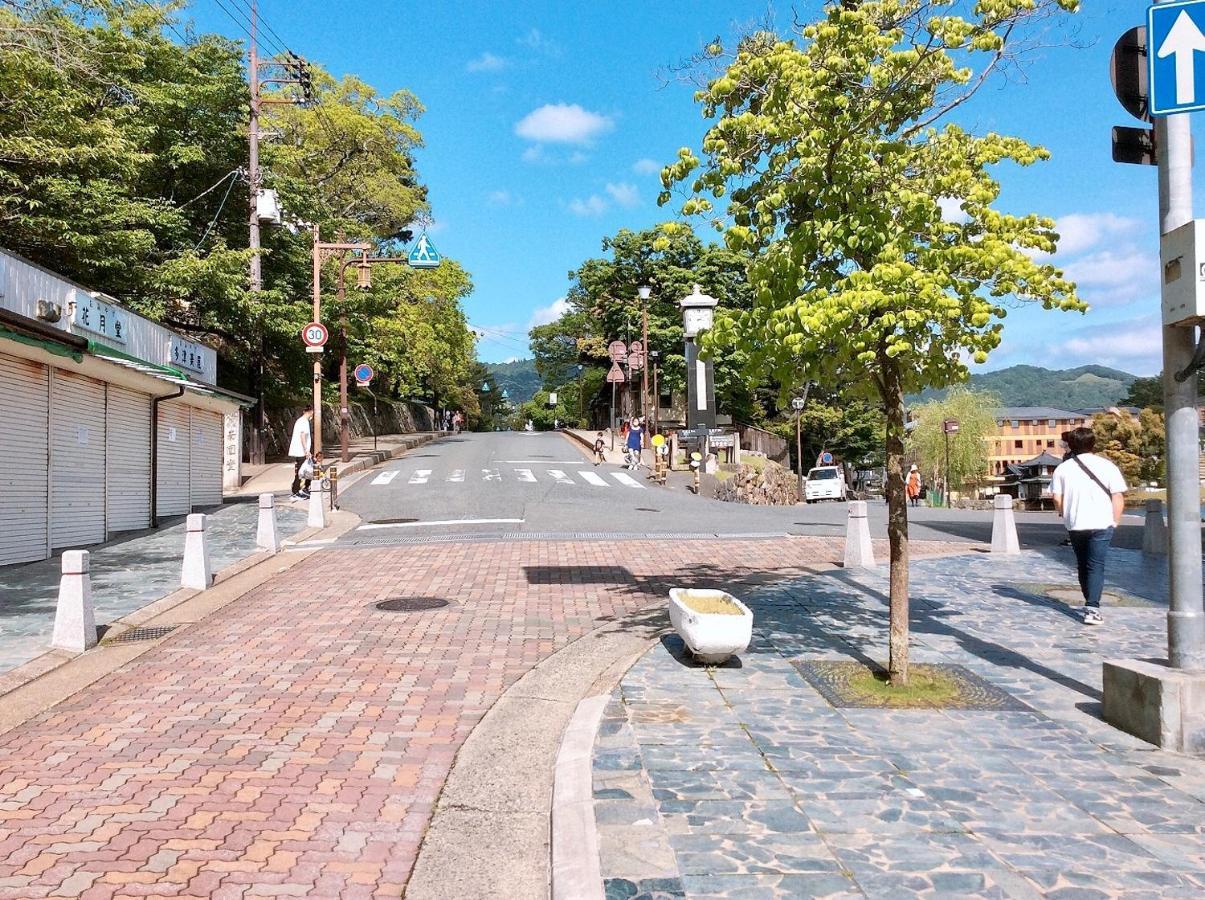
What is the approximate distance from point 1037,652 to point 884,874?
4417 millimetres

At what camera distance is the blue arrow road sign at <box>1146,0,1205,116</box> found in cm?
460

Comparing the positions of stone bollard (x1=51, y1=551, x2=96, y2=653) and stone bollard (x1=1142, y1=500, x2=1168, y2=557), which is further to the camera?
stone bollard (x1=1142, y1=500, x2=1168, y2=557)

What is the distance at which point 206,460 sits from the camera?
70.7 feet

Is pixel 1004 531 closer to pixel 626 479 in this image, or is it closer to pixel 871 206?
pixel 871 206

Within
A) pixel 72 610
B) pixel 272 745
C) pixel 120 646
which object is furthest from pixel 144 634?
pixel 272 745

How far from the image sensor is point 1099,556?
7.92 metres

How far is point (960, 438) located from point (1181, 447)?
68431mm

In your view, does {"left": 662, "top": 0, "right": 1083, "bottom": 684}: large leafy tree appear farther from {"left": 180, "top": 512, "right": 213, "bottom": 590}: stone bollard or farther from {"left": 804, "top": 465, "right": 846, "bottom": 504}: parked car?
{"left": 804, "top": 465, "right": 846, "bottom": 504}: parked car

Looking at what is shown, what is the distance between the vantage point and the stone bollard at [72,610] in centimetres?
735

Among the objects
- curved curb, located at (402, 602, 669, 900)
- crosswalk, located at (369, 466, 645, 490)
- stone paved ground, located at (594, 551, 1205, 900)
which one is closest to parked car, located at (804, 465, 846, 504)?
crosswalk, located at (369, 466, 645, 490)

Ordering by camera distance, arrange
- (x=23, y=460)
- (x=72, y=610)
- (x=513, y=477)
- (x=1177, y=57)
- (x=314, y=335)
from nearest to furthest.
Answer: (x=1177, y=57) < (x=72, y=610) < (x=23, y=460) < (x=314, y=335) < (x=513, y=477)

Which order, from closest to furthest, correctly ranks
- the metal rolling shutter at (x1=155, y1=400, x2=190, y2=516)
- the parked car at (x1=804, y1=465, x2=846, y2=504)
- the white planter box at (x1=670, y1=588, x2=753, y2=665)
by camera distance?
the white planter box at (x1=670, y1=588, x2=753, y2=665) → the metal rolling shutter at (x1=155, y1=400, x2=190, y2=516) → the parked car at (x1=804, y1=465, x2=846, y2=504)

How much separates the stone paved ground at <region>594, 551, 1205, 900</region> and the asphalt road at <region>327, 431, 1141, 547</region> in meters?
9.71

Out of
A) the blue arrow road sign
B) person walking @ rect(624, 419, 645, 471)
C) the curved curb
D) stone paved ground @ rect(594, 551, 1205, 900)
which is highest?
the blue arrow road sign
